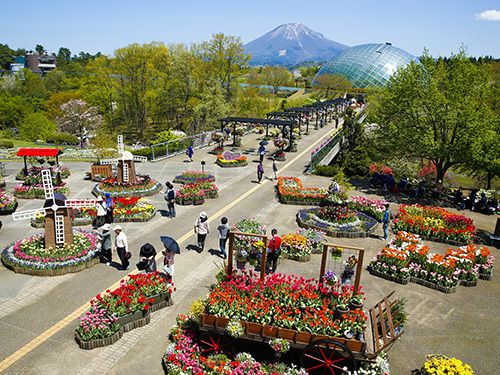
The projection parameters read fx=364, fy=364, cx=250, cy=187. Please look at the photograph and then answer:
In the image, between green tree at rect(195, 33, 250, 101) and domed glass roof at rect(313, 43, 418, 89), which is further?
domed glass roof at rect(313, 43, 418, 89)

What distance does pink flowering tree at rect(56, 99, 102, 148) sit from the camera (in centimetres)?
5534

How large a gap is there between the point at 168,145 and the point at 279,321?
2670cm

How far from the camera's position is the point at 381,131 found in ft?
88.4

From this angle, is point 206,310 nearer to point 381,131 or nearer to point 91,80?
point 381,131

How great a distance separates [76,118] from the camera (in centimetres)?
5597

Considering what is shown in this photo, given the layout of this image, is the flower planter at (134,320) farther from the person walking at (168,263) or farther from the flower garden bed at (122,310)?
the person walking at (168,263)

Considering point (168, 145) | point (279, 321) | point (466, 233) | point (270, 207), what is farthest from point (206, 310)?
point (168, 145)

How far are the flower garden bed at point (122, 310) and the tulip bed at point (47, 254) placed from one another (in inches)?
131

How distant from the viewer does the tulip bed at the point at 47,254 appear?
12859mm

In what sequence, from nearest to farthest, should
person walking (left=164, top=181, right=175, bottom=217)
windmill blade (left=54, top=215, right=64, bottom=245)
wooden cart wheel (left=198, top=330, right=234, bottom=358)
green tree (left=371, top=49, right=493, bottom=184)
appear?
wooden cart wheel (left=198, top=330, right=234, bottom=358) < windmill blade (left=54, top=215, right=64, bottom=245) < person walking (left=164, top=181, right=175, bottom=217) < green tree (left=371, top=49, right=493, bottom=184)

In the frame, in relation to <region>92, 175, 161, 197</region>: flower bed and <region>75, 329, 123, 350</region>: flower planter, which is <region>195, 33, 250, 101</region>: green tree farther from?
<region>75, 329, 123, 350</region>: flower planter

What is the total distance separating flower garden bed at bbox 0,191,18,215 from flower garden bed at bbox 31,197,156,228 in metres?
2.51

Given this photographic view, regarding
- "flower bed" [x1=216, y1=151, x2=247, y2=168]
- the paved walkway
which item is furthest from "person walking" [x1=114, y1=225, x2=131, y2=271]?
"flower bed" [x1=216, y1=151, x2=247, y2=168]

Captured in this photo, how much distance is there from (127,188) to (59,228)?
846 centimetres
